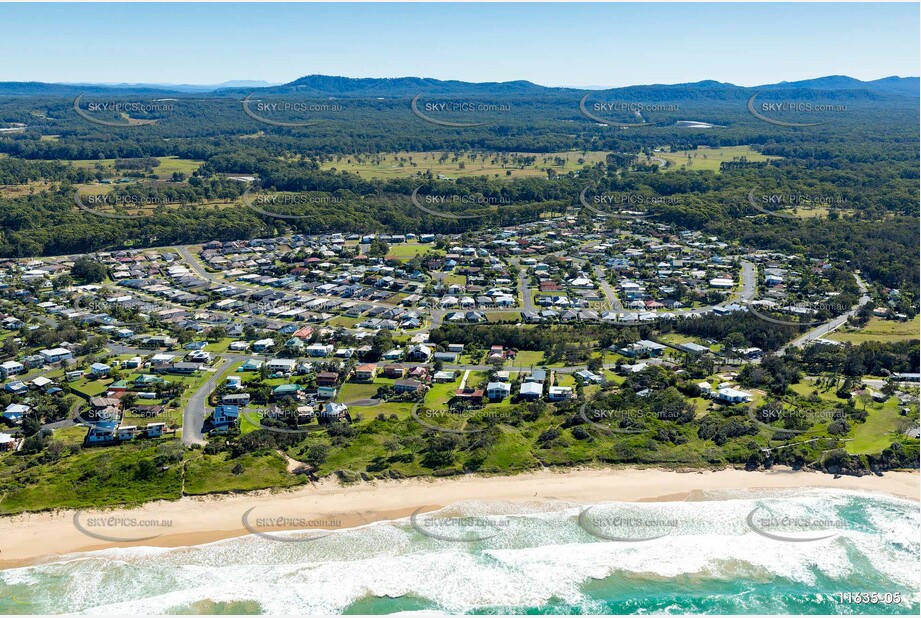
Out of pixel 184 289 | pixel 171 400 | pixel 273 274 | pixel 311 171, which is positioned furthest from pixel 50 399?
pixel 311 171

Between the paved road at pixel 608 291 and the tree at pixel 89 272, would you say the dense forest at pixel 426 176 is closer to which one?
the tree at pixel 89 272

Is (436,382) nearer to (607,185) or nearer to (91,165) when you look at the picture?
(607,185)
